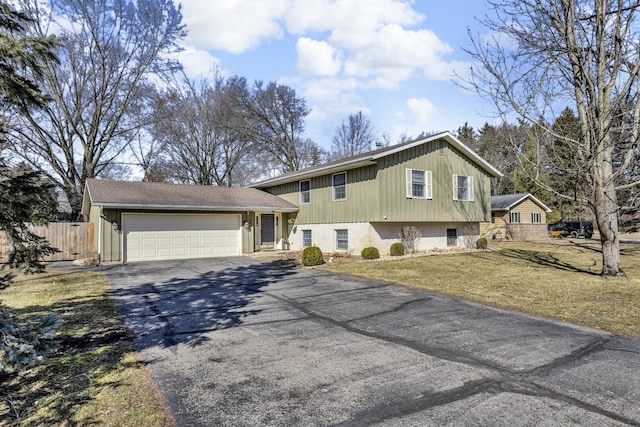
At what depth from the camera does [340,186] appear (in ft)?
56.7

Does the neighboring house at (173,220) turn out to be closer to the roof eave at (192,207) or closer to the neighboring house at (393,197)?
the roof eave at (192,207)

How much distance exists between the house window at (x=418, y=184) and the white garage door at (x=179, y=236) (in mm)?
8391

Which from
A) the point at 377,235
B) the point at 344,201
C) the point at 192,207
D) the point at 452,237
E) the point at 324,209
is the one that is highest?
the point at 344,201

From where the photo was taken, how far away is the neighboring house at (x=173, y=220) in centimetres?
1534

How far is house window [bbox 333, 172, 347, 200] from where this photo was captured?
17.0 m

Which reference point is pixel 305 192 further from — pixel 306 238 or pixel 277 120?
pixel 277 120

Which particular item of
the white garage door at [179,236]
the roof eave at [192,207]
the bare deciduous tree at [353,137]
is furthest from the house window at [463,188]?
the bare deciduous tree at [353,137]

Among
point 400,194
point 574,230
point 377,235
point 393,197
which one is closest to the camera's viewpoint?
point 393,197

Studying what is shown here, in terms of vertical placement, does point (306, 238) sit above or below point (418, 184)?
below

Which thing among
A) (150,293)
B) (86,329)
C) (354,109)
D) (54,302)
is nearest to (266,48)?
(150,293)

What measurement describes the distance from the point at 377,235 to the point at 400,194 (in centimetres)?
202

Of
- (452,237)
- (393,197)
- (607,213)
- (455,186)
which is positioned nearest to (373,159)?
(393,197)

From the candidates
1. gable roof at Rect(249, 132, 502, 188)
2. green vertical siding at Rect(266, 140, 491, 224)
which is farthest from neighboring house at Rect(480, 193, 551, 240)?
gable roof at Rect(249, 132, 502, 188)

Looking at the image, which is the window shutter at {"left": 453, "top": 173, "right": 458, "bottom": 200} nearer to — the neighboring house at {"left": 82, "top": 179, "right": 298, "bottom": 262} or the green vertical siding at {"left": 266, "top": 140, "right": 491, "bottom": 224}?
the green vertical siding at {"left": 266, "top": 140, "right": 491, "bottom": 224}
